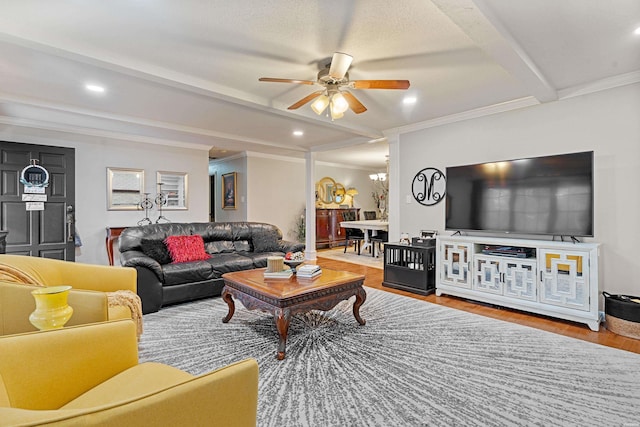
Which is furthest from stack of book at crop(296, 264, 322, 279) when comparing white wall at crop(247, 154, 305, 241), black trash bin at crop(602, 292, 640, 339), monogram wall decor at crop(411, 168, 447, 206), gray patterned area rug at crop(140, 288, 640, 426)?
white wall at crop(247, 154, 305, 241)

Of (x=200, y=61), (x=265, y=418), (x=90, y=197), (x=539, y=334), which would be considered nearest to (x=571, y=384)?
(x=539, y=334)

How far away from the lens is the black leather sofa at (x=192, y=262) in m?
A: 3.19

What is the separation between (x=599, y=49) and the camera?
247 centimetres

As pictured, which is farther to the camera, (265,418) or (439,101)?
(439,101)

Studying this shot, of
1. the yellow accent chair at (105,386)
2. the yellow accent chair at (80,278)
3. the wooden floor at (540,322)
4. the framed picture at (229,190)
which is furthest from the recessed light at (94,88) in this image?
the framed picture at (229,190)

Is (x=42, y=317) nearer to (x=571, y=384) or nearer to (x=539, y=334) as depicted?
(x=571, y=384)

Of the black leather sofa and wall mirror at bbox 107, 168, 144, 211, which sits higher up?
wall mirror at bbox 107, 168, 144, 211

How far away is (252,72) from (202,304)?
2512 mm

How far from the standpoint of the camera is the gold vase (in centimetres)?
131

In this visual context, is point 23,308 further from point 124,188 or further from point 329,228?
point 329,228

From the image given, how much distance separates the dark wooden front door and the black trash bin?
6.59 metres

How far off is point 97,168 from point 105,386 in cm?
501

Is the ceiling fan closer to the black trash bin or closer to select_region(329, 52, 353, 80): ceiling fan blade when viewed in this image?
select_region(329, 52, 353, 80): ceiling fan blade

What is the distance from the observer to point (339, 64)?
2453mm
